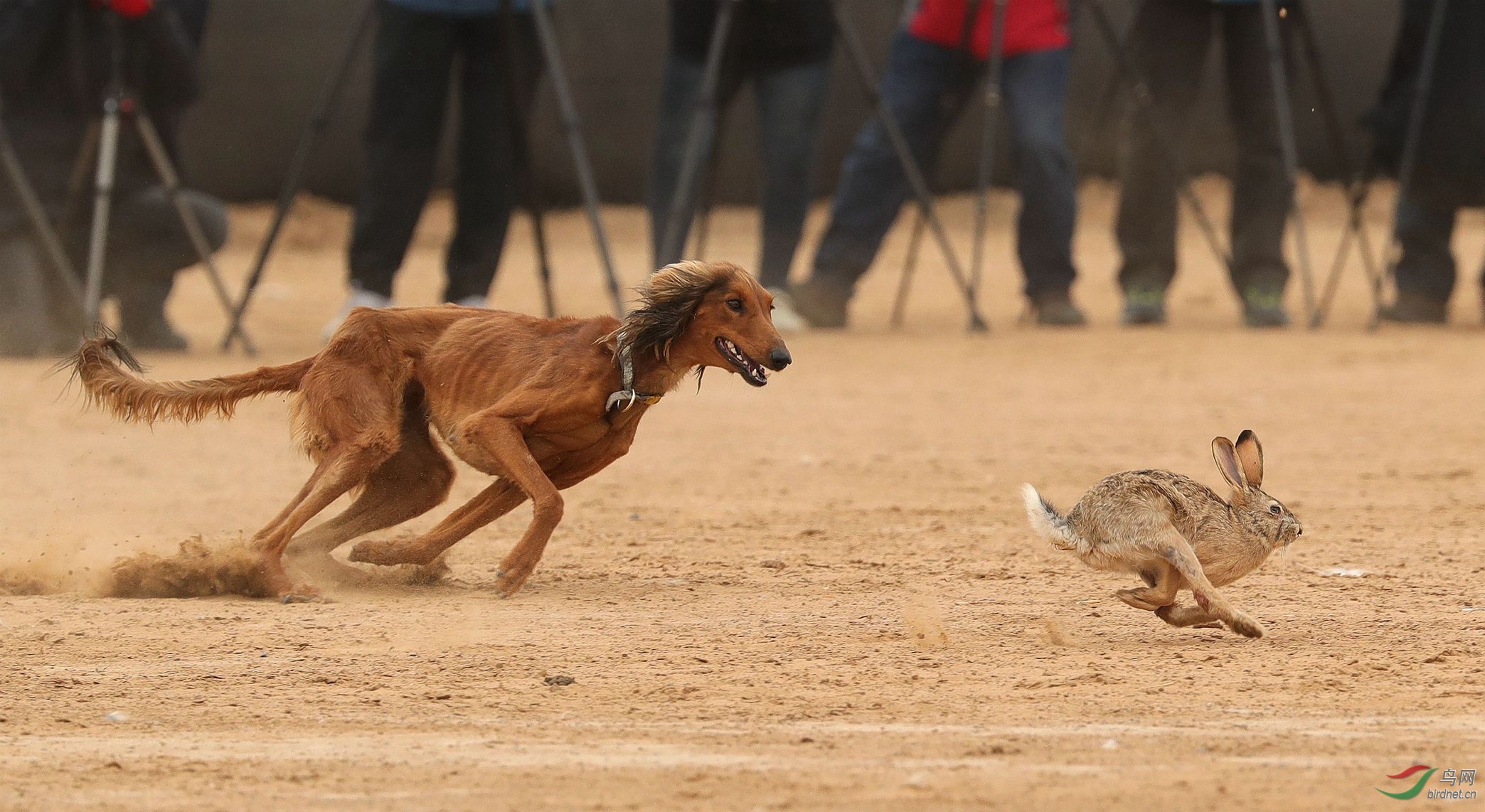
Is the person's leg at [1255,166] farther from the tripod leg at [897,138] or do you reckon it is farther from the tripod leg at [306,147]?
the tripod leg at [306,147]

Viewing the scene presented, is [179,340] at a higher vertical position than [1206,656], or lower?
lower

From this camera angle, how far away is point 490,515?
539cm

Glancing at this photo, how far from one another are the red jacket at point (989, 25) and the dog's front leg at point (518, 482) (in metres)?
6.75

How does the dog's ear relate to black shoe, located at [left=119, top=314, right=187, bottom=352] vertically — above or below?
above

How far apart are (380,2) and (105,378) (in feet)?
16.4

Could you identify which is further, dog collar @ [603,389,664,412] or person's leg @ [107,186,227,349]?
person's leg @ [107,186,227,349]

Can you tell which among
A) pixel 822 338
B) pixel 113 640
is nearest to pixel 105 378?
pixel 113 640

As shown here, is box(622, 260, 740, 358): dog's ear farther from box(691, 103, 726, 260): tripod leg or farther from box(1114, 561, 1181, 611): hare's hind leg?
box(691, 103, 726, 260): tripod leg

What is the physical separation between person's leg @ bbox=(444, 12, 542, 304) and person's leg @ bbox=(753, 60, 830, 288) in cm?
147

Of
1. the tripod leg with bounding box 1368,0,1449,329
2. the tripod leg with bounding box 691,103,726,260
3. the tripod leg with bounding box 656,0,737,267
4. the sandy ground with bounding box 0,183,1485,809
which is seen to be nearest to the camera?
the sandy ground with bounding box 0,183,1485,809

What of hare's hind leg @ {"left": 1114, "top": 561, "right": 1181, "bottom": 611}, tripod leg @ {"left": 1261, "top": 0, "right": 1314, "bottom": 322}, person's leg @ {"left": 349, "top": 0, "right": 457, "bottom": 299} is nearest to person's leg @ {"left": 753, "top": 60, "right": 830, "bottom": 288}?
person's leg @ {"left": 349, "top": 0, "right": 457, "bottom": 299}

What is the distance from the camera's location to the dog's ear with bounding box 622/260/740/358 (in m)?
5.20

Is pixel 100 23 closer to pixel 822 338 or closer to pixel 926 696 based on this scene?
pixel 822 338
